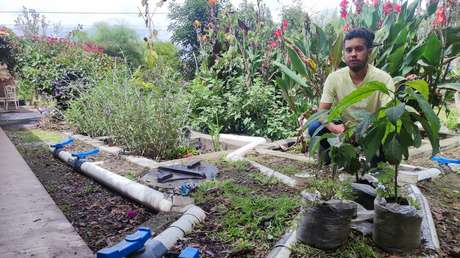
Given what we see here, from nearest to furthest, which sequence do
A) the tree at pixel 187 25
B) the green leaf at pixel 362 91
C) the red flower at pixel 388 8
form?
1. the green leaf at pixel 362 91
2. the red flower at pixel 388 8
3. the tree at pixel 187 25

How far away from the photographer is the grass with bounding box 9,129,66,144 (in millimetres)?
5599

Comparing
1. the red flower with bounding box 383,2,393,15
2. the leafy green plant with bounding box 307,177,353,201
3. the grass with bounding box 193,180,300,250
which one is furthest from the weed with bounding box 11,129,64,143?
the red flower with bounding box 383,2,393,15

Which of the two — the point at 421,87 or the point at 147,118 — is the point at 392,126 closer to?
the point at 421,87

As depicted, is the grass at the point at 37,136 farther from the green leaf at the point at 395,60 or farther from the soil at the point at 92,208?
the green leaf at the point at 395,60

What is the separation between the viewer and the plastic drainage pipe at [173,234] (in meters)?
1.64

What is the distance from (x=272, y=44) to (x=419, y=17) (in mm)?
2139

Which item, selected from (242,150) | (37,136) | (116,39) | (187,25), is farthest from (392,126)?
(116,39)

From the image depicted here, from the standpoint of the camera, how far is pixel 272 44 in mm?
5750

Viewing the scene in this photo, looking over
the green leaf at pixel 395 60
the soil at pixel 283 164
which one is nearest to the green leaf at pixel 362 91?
the soil at pixel 283 164

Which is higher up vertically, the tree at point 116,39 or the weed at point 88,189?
the tree at point 116,39

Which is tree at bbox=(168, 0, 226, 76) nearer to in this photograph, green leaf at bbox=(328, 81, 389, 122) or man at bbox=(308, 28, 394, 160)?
man at bbox=(308, 28, 394, 160)

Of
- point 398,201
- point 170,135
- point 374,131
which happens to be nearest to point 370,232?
point 398,201

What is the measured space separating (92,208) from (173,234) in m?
1.12

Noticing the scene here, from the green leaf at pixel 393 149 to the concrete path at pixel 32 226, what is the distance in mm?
1392
